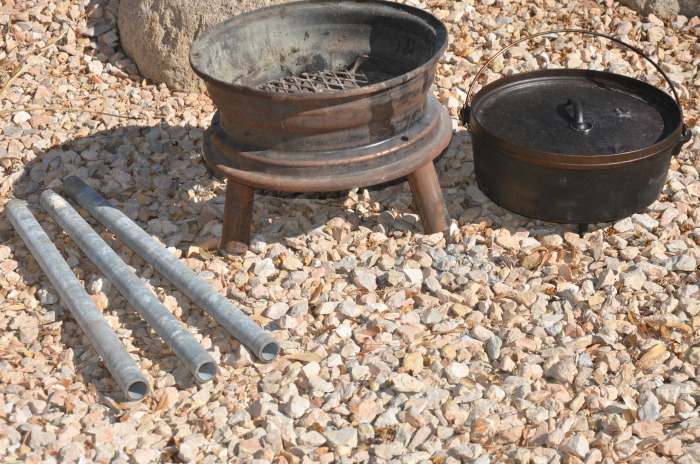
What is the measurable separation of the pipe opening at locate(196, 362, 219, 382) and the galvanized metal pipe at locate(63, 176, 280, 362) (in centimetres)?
16

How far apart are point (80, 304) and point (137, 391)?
56 centimetres

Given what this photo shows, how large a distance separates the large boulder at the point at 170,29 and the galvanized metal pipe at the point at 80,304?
1413 mm

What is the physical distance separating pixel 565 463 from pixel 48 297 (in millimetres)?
2384

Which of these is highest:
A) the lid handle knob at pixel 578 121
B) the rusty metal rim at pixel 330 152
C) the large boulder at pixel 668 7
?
the rusty metal rim at pixel 330 152

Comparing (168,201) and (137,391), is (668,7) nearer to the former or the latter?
(168,201)

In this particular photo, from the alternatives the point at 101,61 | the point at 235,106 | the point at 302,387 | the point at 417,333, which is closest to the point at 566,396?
the point at 417,333

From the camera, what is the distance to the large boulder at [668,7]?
228 inches

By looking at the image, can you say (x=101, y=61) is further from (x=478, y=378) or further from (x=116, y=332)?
(x=478, y=378)

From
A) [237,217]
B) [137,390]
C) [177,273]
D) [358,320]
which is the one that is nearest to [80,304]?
[177,273]

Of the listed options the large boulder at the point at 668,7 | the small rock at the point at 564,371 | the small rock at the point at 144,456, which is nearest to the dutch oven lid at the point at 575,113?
the small rock at the point at 564,371

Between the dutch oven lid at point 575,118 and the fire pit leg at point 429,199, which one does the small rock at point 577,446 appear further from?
the fire pit leg at point 429,199

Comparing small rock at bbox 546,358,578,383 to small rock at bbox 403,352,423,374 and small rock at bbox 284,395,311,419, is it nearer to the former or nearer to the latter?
small rock at bbox 403,352,423,374

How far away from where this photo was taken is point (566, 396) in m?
3.31

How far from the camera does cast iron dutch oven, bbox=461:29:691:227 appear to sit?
12.9 feet
